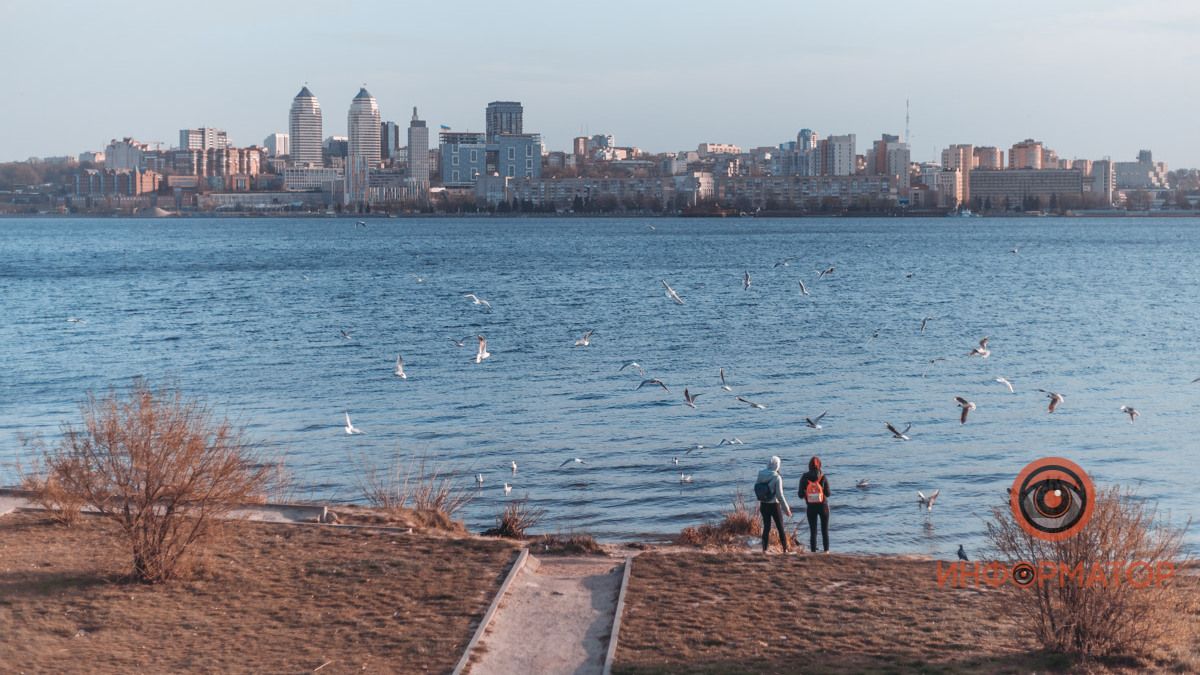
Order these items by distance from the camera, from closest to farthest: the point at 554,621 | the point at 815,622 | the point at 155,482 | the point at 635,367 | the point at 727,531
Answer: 1. the point at 815,622
2. the point at 554,621
3. the point at 155,482
4. the point at 727,531
5. the point at 635,367

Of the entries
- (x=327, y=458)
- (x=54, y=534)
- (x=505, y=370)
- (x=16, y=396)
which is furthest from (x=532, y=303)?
(x=54, y=534)

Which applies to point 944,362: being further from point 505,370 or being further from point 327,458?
point 327,458

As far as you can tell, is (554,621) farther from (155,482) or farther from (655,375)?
(655,375)

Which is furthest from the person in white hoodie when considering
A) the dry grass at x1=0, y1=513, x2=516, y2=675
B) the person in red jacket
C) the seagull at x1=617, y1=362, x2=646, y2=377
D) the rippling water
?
the seagull at x1=617, y1=362, x2=646, y2=377

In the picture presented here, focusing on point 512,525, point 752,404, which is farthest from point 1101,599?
point 752,404

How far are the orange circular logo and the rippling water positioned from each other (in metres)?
5.63

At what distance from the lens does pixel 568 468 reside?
64.9 feet

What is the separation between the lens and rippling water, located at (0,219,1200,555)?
A: 1889cm

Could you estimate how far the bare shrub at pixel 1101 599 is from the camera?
8812mm

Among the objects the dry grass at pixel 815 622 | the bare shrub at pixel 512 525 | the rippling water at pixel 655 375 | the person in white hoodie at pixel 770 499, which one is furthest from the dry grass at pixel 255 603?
the rippling water at pixel 655 375

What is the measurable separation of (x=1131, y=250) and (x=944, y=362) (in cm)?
8414

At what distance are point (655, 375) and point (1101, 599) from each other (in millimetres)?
21889

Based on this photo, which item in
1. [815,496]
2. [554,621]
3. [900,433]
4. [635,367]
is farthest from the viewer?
[635,367]

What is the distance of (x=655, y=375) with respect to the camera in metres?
30.6
